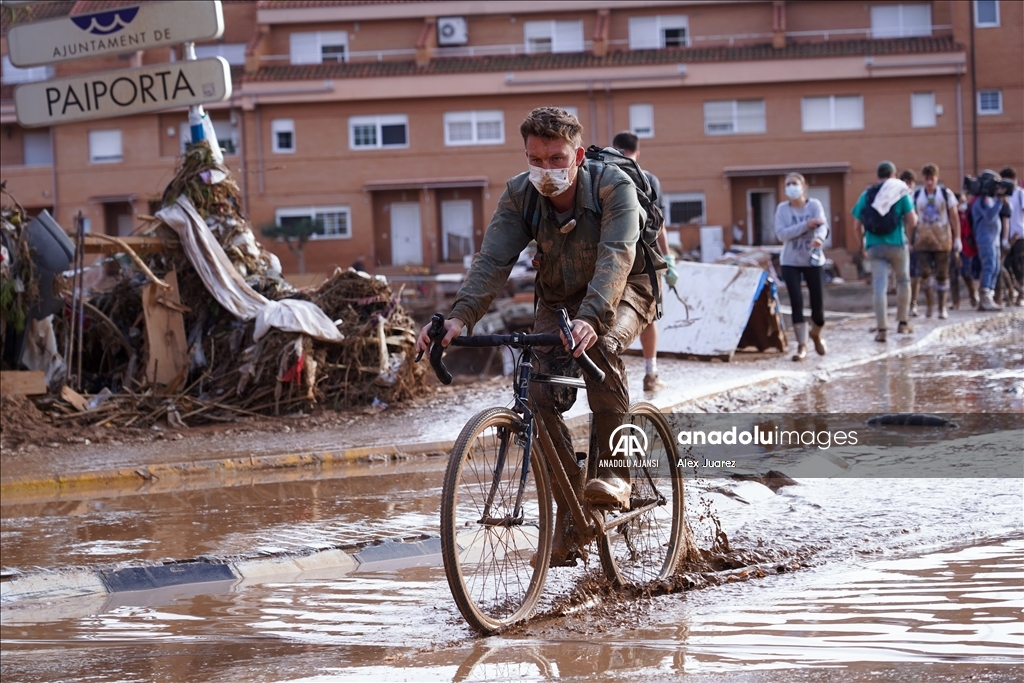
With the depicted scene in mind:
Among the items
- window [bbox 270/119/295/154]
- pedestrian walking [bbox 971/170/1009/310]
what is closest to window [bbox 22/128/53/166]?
window [bbox 270/119/295/154]

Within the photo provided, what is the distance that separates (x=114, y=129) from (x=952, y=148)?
105ft

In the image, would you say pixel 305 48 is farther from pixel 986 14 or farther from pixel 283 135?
pixel 986 14

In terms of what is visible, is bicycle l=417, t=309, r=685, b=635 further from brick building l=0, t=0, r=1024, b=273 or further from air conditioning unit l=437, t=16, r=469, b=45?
air conditioning unit l=437, t=16, r=469, b=45

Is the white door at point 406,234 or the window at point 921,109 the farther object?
the white door at point 406,234

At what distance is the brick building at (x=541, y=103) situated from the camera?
1750 inches

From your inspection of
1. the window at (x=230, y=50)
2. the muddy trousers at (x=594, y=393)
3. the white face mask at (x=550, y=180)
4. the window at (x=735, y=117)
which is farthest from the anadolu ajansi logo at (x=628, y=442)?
the window at (x=230, y=50)

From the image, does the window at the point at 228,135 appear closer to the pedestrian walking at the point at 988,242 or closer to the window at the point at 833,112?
the window at the point at 833,112

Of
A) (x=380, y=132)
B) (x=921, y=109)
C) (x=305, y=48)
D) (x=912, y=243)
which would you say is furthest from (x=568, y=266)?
(x=305, y=48)

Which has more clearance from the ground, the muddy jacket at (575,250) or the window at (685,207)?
the window at (685,207)

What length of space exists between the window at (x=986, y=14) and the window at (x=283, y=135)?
26.2 meters

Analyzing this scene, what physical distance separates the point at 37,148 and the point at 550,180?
4837cm

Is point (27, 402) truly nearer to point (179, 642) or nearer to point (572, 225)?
point (179, 642)

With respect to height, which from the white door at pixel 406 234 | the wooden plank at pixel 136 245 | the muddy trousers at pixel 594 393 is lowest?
the muddy trousers at pixel 594 393

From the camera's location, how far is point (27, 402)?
10109 millimetres
